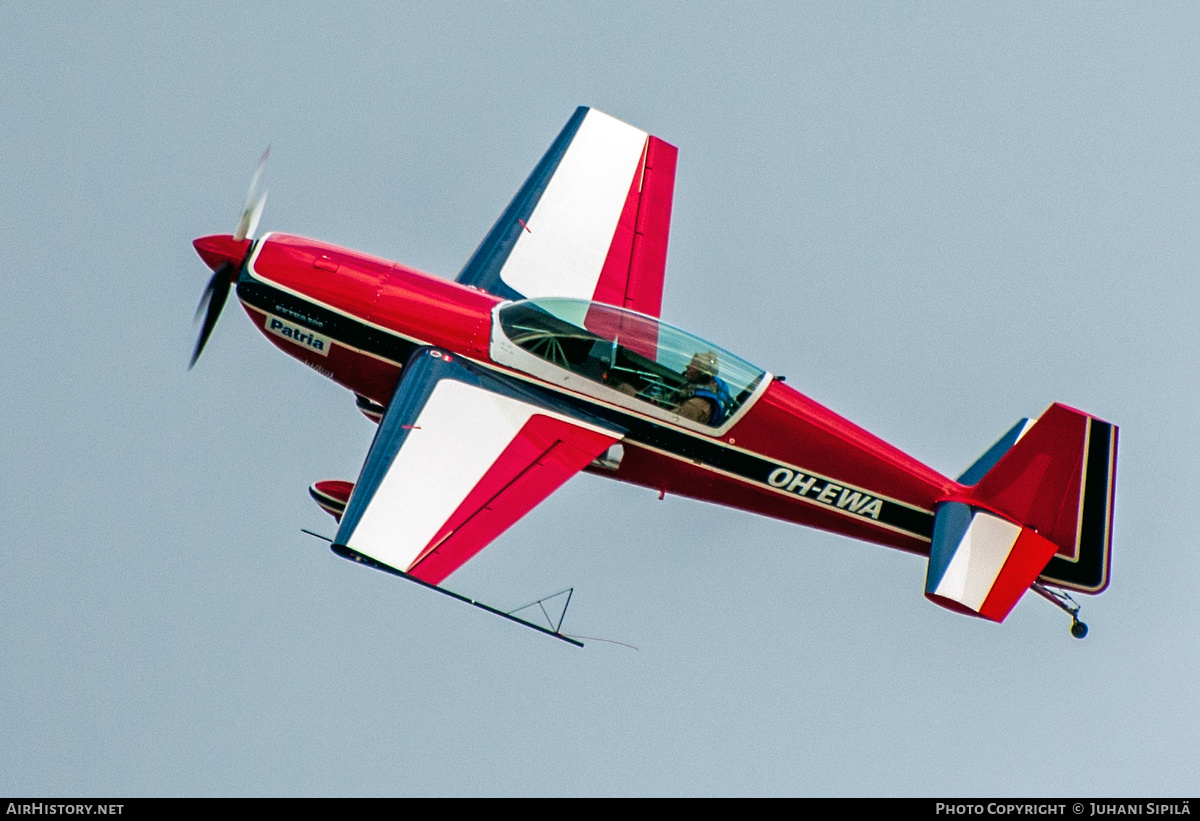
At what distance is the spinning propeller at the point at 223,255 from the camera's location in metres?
17.0

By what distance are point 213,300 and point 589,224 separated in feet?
14.8

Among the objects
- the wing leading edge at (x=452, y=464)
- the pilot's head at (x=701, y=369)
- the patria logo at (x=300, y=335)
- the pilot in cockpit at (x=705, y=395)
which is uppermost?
the pilot's head at (x=701, y=369)

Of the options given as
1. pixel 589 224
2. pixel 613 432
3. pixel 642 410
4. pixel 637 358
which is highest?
pixel 589 224

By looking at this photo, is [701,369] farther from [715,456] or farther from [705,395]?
[715,456]

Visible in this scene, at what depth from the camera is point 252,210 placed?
56.4 feet

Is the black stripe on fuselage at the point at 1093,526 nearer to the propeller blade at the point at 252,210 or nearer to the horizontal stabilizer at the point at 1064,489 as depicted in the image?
the horizontal stabilizer at the point at 1064,489

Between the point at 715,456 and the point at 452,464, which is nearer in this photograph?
the point at 452,464

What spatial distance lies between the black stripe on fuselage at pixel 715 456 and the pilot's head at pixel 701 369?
58 centimetres

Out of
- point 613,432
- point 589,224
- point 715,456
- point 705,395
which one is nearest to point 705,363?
point 705,395

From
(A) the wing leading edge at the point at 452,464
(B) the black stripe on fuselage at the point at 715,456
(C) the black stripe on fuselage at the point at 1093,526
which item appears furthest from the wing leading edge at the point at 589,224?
(C) the black stripe on fuselage at the point at 1093,526

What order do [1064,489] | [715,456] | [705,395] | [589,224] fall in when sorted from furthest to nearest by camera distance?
1. [589,224]
2. [715,456]
3. [705,395]
4. [1064,489]

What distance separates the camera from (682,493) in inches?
677

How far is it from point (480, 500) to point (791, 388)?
3529 mm

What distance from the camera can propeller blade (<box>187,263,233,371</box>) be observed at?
56.1ft
